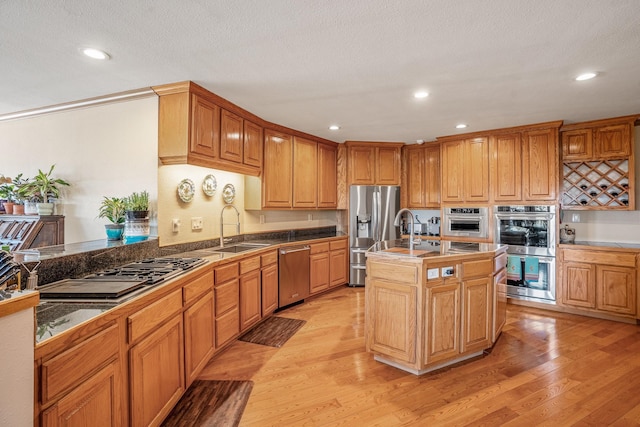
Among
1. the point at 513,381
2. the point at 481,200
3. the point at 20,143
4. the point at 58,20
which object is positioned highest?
the point at 58,20

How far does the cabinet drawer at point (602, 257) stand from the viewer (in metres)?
3.42

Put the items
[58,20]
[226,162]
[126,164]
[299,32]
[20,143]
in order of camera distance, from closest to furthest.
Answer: [58,20]
[299,32]
[126,164]
[226,162]
[20,143]

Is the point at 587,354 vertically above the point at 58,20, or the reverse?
the point at 58,20

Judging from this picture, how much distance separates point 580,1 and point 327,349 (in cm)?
290

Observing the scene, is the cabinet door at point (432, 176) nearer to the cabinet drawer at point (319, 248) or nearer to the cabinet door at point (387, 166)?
the cabinet door at point (387, 166)

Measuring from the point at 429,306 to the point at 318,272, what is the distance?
2.22 meters

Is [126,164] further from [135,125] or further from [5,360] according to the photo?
[5,360]

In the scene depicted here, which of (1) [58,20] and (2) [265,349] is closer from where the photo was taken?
(1) [58,20]

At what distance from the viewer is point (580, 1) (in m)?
1.62

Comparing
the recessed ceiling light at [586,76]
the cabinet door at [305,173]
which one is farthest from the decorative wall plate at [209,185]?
the recessed ceiling light at [586,76]

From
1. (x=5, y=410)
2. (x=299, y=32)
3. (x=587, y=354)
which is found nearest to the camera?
(x=5, y=410)

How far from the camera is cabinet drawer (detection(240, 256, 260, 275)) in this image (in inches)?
119

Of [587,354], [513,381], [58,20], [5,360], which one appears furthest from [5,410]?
[587,354]

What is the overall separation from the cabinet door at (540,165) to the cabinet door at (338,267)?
8.48 ft
